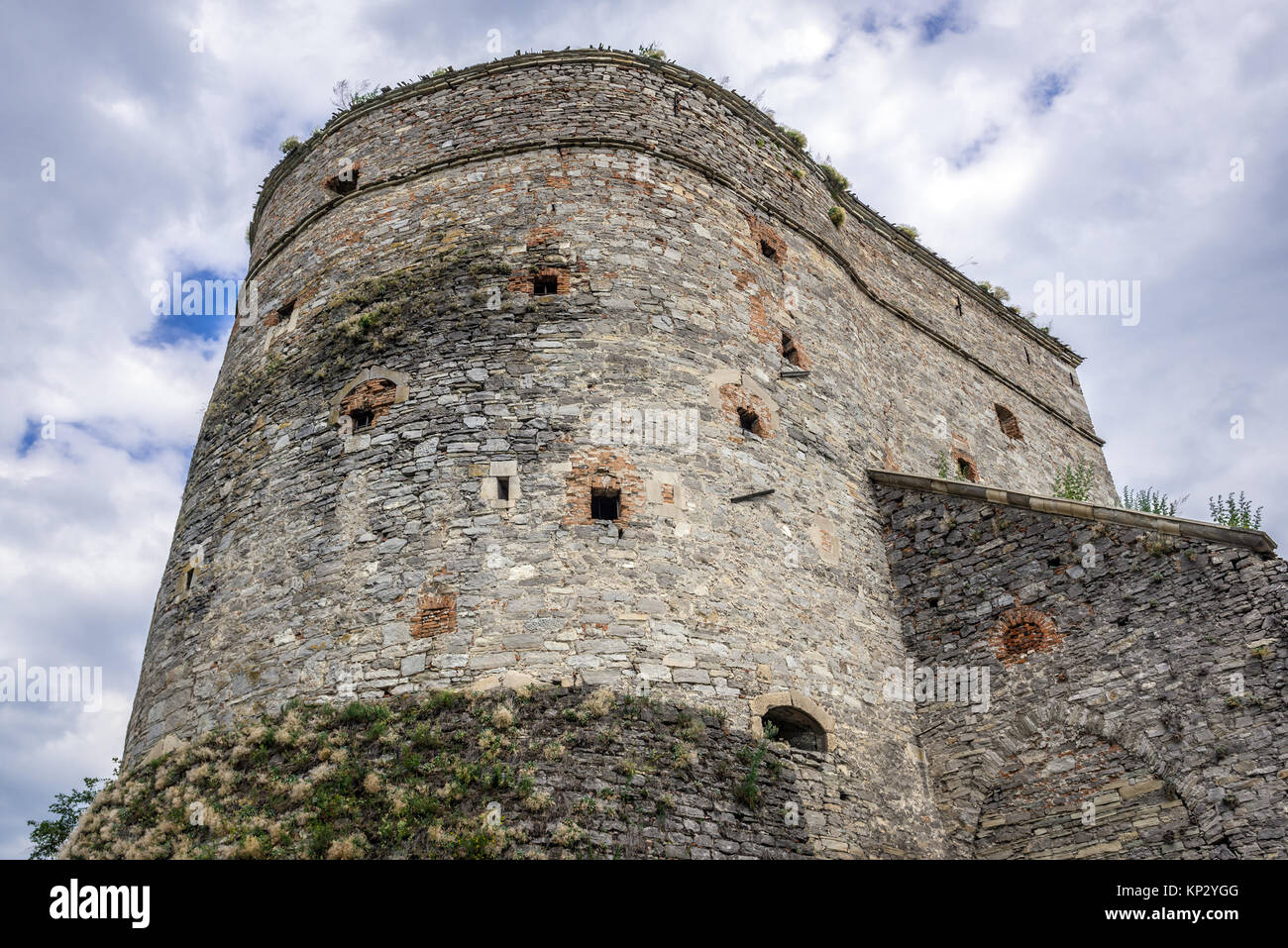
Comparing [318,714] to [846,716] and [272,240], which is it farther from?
[272,240]

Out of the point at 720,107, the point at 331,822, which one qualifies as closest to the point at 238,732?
the point at 331,822

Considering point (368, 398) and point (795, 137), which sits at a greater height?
point (795, 137)

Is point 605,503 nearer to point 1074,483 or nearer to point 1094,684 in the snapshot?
point 1094,684

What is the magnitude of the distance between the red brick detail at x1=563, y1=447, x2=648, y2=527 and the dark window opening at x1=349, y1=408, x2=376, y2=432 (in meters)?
2.15

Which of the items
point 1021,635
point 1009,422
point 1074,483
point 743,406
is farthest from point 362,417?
point 1074,483

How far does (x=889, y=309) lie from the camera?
15258 mm

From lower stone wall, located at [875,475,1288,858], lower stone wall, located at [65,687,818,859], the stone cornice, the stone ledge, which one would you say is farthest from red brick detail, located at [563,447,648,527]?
→ the stone cornice

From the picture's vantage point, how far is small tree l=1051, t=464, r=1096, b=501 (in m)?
14.4

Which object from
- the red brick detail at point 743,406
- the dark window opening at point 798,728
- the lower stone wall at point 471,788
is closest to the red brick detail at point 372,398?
the lower stone wall at point 471,788

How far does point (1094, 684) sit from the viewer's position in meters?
9.59

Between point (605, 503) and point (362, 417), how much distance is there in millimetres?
2689

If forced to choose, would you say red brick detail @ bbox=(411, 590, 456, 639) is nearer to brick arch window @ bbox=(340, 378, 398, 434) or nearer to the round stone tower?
the round stone tower
